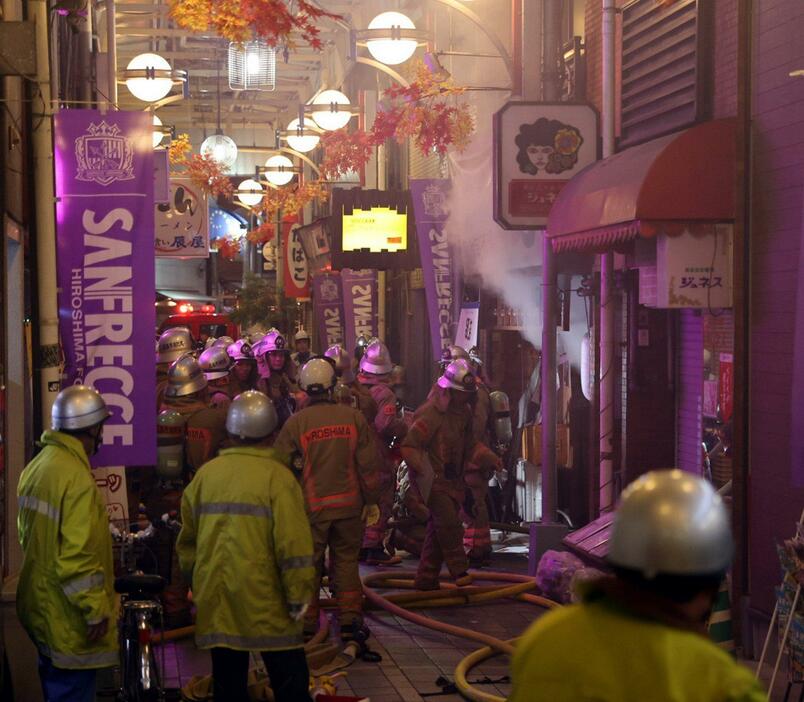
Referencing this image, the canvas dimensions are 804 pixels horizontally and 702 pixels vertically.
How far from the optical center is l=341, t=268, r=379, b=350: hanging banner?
78.5ft

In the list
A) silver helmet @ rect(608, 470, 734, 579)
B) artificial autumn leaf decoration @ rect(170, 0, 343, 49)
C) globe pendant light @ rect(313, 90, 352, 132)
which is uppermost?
globe pendant light @ rect(313, 90, 352, 132)

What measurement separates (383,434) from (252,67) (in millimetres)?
11953

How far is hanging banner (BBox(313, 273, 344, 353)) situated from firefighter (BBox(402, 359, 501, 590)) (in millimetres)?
13941

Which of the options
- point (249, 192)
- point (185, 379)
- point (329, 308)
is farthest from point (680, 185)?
point (249, 192)

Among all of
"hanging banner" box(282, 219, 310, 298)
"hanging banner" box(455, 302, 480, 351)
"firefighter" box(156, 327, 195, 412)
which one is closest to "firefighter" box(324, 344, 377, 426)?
"firefighter" box(156, 327, 195, 412)

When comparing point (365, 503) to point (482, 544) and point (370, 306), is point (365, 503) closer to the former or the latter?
point (482, 544)

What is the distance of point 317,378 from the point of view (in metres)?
10.1

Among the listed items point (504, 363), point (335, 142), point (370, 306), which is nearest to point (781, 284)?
point (504, 363)

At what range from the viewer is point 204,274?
6469 cm

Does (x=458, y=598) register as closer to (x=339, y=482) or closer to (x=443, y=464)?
(x=443, y=464)

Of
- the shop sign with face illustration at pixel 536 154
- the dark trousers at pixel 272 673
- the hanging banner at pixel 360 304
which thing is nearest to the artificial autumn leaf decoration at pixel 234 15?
the shop sign with face illustration at pixel 536 154

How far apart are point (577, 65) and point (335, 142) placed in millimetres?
11583

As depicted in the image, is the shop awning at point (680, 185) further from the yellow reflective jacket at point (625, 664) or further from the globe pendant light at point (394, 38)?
the yellow reflective jacket at point (625, 664)

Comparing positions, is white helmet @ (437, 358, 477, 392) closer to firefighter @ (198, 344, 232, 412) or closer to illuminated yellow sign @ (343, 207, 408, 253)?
firefighter @ (198, 344, 232, 412)
